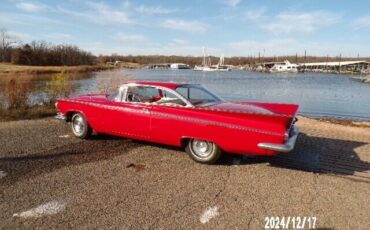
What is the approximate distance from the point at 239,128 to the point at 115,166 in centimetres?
233

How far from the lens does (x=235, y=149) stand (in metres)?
6.36

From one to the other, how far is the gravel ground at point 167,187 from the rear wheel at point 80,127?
0.64 ft

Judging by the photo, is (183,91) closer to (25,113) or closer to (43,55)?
(25,113)

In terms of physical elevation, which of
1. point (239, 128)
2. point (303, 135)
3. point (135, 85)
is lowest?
point (303, 135)

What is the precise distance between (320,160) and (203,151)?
2.39 metres

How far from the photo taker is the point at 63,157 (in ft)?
23.3

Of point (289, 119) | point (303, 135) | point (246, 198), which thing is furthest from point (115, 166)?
point (303, 135)

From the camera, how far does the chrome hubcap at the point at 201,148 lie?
672 centimetres

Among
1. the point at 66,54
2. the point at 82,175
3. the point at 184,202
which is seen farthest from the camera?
the point at 66,54

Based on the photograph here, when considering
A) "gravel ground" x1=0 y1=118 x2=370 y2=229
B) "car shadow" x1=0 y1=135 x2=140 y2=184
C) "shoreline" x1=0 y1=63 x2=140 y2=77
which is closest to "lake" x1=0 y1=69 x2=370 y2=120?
"shoreline" x1=0 y1=63 x2=140 y2=77

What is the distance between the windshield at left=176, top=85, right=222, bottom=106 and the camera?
23.6 feet

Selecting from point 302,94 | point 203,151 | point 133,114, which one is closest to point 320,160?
point 203,151

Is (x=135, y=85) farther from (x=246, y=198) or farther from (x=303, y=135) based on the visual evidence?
(x=303, y=135)

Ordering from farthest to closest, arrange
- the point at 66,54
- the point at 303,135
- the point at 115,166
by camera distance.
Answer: the point at 66,54 → the point at 303,135 → the point at 115,166
